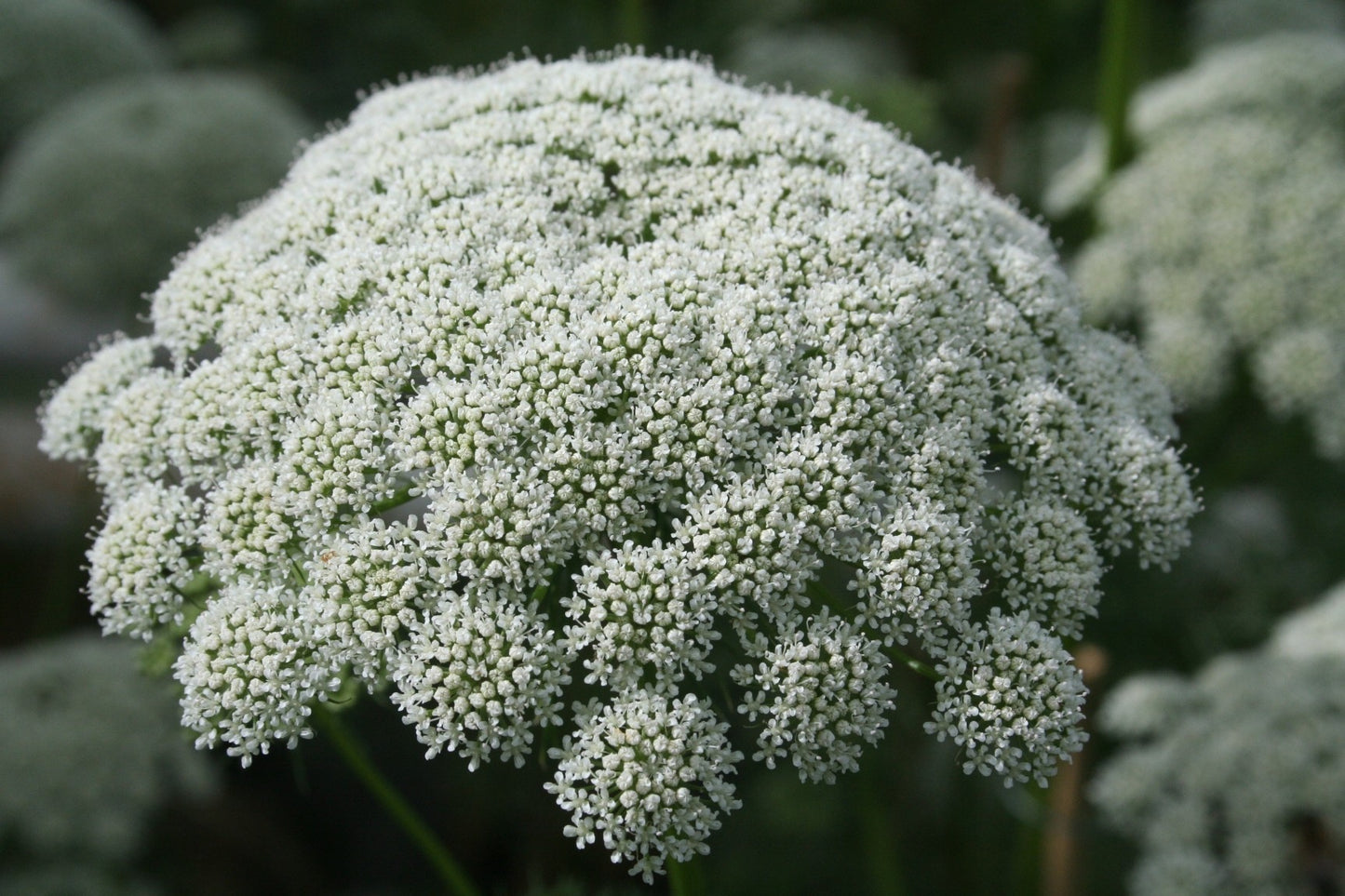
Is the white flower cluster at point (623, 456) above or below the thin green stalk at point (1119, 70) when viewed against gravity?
below

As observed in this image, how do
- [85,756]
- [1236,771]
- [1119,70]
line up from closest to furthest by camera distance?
1. [1236,771]
2. [1119,70]
3. [85,756]

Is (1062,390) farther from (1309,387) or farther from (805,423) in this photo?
(1309,387)

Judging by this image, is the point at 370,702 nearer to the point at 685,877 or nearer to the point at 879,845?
the point at 879,845

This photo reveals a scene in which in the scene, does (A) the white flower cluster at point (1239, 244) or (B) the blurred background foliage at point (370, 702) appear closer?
(A) the white flower cluster at point (1239, 244)

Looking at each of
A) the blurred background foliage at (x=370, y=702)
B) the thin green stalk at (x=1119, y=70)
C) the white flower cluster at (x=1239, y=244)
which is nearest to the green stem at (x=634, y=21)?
the blurred background foliage at (x=370, y=702)

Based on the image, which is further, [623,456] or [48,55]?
[48,55]

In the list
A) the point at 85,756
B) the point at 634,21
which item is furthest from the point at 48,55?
the point at 85,756

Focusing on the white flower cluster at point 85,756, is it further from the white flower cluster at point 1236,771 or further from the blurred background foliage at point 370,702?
the white flower cluster at point 1236,771

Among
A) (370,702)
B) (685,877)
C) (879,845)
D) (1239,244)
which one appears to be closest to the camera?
(685,877)
